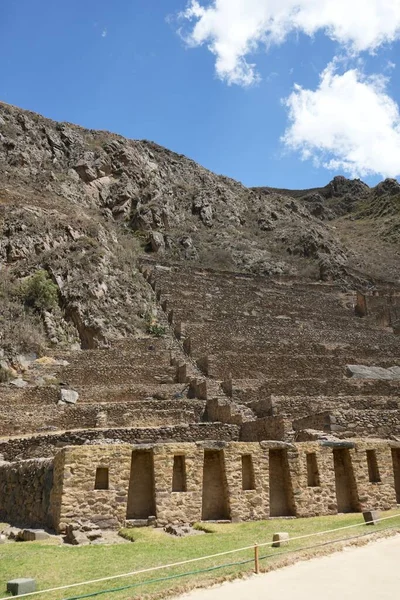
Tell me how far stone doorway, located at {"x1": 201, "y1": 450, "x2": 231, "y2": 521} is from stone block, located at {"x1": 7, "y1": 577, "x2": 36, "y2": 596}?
5696mm

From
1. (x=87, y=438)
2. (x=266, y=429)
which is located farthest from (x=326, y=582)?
(x=87, y=438)

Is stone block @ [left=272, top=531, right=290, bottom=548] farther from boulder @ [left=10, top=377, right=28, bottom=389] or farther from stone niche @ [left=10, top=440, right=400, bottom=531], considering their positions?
boulder @ [left=10, top=377, right=28, bottom=389]

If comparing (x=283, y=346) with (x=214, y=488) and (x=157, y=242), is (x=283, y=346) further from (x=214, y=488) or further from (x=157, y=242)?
(x=157, y=242)

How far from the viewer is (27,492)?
43.4 feet

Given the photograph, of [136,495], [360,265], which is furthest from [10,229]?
[360,265]

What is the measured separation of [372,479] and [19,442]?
10.9m

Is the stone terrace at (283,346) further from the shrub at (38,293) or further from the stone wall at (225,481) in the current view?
the shrub at (38,293)

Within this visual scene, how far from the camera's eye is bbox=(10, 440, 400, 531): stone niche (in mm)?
11516

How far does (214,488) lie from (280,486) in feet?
5.49

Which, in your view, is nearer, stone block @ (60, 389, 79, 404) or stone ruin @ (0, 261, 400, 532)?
stone ruin @ (0, 261, 400, 532)

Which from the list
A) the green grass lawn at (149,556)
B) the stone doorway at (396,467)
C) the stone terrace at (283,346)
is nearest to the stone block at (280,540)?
the green grass lawn at (149,556)

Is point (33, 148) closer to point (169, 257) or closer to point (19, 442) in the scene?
point (169, 257)

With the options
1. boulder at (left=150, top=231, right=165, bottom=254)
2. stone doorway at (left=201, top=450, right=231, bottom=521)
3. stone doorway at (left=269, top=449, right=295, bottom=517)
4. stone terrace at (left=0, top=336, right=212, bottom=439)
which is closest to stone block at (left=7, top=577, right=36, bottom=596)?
stone doorway at (left=201, top=450, right=231, bottom=521)

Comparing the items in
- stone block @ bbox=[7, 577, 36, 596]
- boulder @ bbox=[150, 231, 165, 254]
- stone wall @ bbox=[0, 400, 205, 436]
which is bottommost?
stone block @ bbox=[7, 577, 36, 596]
